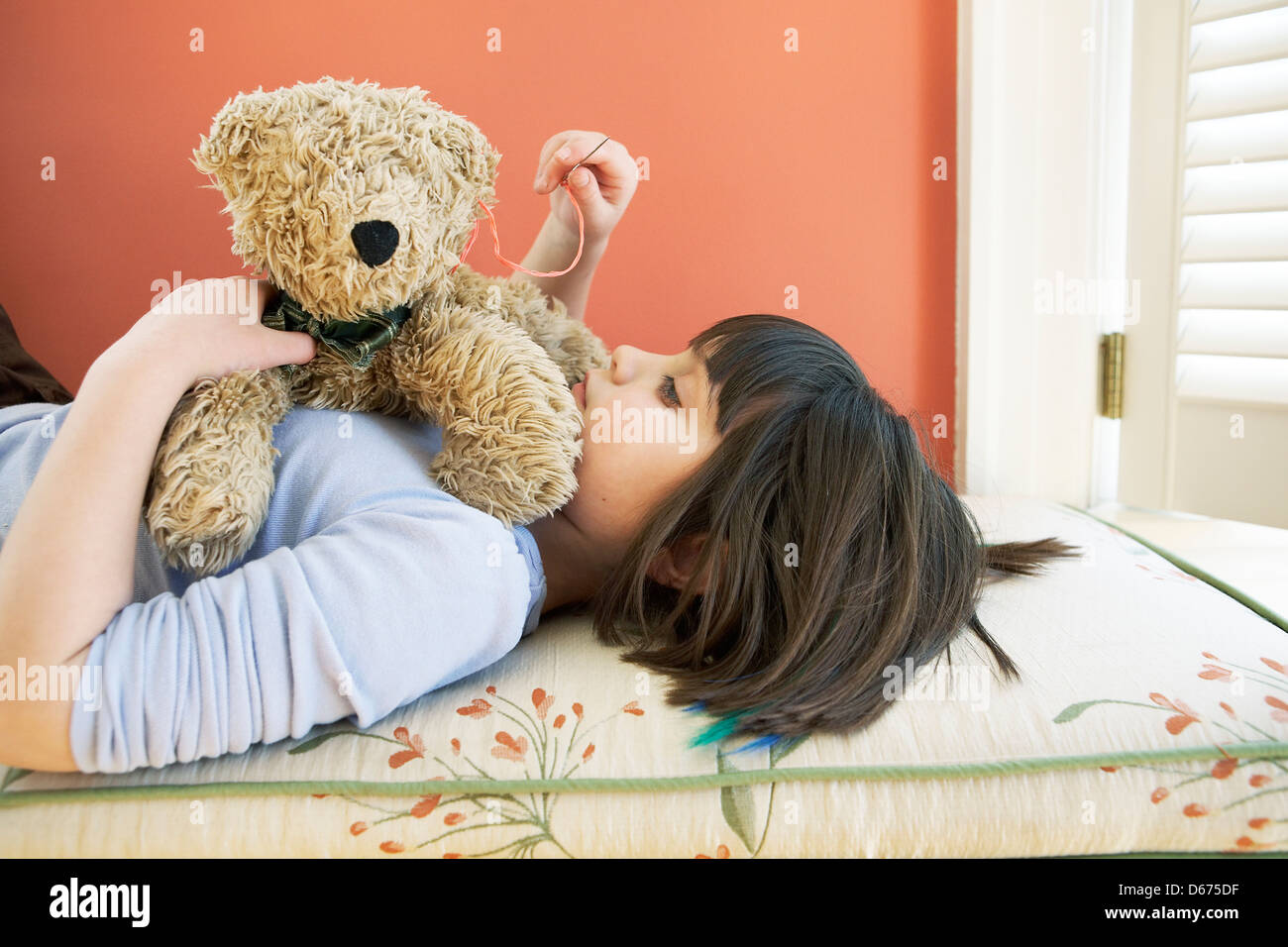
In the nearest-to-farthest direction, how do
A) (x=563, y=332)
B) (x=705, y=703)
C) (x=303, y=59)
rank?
(x=705, y=703) < (x=563, y=332) < (x=303, y=59)

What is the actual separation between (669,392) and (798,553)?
20 centimetres

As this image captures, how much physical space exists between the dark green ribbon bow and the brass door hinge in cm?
123

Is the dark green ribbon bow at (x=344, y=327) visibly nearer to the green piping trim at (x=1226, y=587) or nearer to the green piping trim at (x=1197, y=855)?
the green piping trim at (x=1197, y=855)

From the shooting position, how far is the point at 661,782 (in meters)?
0.69

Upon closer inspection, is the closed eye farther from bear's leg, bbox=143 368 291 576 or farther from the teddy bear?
bear's leg, bbox=143 368 291 576

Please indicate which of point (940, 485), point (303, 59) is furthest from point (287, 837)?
point (303, 59)

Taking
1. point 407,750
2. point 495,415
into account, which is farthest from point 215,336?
point 407,750

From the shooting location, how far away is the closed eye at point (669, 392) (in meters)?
0.90

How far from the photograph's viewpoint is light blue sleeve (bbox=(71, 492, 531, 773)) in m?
0.63

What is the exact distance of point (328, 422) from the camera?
82 centimetres

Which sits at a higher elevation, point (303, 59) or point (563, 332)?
point (303, 59)
